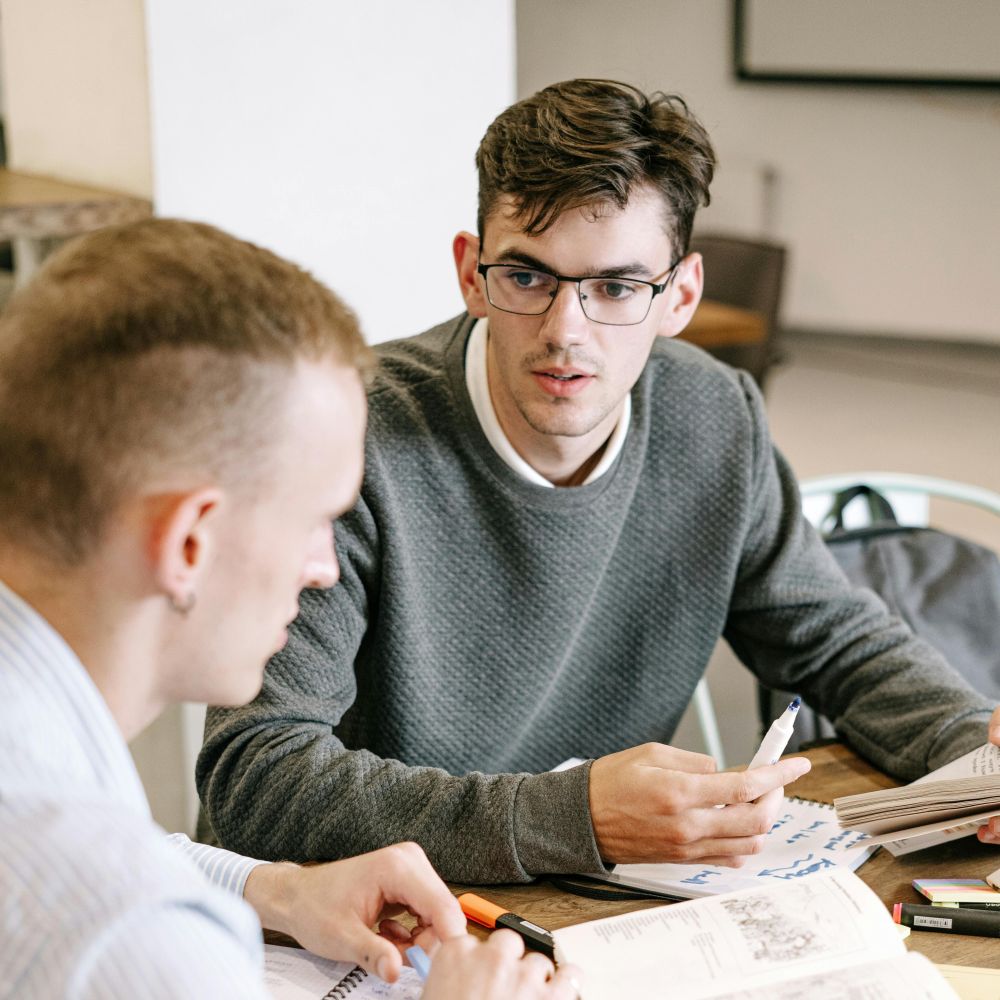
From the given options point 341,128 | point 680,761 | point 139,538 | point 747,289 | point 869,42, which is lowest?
point 680,761

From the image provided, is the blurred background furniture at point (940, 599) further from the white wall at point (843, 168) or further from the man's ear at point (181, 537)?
the white wall at point (843, 168)

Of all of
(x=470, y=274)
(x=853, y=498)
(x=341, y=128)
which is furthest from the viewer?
(x=853, y=498)

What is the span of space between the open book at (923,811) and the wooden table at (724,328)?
2.30 meters

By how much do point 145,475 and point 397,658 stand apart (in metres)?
0.77

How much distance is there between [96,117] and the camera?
1839 mm

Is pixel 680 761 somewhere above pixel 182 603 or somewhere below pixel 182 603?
below

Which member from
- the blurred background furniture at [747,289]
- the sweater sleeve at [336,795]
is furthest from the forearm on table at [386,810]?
the blurred background furniture at [747,289]

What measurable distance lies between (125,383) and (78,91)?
135cm

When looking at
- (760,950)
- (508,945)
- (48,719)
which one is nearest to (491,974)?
(508,945)

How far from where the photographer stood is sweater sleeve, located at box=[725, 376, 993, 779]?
143 cm

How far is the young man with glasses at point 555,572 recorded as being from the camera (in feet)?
4.04

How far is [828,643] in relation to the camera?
1.59 metres

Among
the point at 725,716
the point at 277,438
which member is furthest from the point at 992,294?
the point at 277,438

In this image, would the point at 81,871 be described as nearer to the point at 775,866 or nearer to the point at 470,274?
the point at 775,866
